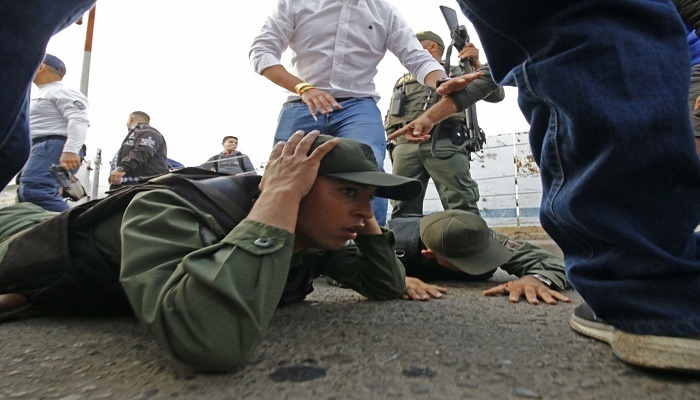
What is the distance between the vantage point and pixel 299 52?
2225 mm

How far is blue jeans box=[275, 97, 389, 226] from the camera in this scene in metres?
2.09

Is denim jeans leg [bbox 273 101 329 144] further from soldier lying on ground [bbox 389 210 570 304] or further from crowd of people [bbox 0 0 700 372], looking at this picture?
soldier lying on ground [bbox 389 210 570 304]

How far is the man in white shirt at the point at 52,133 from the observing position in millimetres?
3363

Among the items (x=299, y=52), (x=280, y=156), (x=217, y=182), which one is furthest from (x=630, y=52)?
(x=299, y=52)

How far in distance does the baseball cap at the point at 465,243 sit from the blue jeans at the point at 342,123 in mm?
366

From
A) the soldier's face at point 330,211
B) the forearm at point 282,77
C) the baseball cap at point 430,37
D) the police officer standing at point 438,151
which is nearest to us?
the soldier's face at point 330,211

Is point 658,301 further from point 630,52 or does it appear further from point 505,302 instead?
point 505,302

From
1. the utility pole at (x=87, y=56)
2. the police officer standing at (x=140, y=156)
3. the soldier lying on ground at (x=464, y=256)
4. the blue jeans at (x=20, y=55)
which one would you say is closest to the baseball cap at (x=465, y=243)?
the soldier lying on ground at (x=464, y=256)

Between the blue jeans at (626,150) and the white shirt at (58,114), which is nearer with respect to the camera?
the blue jeans at (626,150)

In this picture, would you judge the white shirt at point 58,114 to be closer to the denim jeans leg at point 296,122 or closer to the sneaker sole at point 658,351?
the denim jeans leg at point 296,122

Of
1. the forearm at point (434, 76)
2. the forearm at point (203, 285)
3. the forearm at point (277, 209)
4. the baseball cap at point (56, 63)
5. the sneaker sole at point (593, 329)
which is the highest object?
the baseball cap at point (56, 63)

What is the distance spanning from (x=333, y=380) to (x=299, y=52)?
177cm

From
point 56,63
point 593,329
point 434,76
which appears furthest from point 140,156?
point 593,329

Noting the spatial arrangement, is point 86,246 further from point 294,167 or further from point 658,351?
point 658,351
